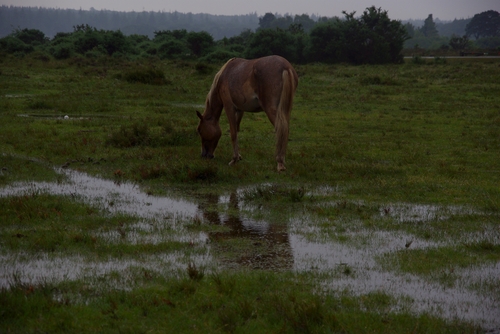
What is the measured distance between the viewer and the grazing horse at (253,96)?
1029cm

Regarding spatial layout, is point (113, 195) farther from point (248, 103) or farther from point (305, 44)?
point (305, 44)

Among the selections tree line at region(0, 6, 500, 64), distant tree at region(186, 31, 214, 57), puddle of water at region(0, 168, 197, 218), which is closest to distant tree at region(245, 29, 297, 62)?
tree line at region(0, 6, 500, 64)

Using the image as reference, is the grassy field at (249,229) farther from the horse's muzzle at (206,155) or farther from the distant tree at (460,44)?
the distant tree at (460,44)

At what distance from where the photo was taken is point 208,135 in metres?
11.6

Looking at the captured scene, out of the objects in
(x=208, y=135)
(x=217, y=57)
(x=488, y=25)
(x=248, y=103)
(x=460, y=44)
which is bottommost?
(x=208, y=135)

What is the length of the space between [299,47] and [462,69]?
884 inches

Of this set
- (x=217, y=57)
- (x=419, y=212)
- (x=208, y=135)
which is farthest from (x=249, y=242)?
(x=217, y=57)

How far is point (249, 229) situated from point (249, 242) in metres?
0.60

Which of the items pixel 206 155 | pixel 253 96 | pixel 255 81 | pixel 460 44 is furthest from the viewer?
pixel 460 44

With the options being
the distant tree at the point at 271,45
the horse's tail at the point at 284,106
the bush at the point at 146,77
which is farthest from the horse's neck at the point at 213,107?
the distant tree at the point at 271,45

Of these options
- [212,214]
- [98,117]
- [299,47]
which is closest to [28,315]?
[212,214]

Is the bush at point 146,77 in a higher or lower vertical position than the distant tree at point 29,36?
lower

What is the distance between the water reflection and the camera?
20.2 ft

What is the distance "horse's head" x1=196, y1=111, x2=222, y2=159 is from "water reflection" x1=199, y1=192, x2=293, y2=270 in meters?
3.31
